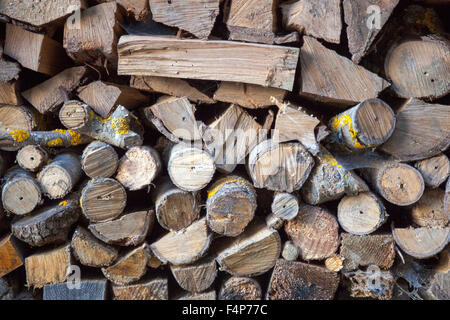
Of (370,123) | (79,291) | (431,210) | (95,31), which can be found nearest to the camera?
(370,123)

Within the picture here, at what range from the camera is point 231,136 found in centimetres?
179

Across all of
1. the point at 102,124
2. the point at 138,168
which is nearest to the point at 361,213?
the point at 138,168

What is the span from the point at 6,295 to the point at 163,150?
130 cm

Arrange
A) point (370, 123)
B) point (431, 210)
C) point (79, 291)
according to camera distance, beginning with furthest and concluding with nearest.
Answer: point (79, 291), point (431, 210), point (370, 123)

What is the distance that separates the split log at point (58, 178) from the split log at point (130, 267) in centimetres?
48

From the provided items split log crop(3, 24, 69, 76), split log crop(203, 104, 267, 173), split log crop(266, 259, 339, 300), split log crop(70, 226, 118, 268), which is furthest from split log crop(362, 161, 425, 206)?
split log crop(3, 24, 69, 76)

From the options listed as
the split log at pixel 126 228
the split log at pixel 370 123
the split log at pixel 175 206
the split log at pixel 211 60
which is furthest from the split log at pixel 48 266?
the split log at pixel 370 123

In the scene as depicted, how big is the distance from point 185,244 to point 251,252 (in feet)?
1.19

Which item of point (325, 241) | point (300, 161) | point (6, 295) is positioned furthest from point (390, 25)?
point (6, 295)

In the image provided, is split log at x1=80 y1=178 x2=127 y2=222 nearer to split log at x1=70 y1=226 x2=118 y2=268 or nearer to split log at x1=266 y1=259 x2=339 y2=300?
split log at x1=70 y1=226 x2=118 y2=268

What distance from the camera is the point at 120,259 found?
195 centimetres

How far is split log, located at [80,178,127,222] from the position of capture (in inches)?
71.0

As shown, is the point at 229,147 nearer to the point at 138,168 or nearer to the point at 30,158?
the point at 138,168

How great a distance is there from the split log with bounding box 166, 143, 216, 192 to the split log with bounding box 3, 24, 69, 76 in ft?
2.84
